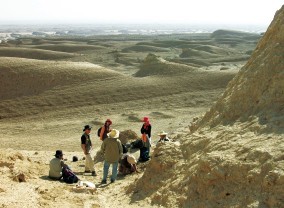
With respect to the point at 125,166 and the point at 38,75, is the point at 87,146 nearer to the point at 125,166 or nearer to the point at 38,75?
the point at 125,166

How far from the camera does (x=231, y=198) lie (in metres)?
5.44

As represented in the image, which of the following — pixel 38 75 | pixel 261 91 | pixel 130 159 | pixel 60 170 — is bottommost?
pixel 38 75

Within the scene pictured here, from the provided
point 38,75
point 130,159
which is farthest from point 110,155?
point 38,75

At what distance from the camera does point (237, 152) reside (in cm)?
599

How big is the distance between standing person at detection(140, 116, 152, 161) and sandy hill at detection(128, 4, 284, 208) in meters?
1.49

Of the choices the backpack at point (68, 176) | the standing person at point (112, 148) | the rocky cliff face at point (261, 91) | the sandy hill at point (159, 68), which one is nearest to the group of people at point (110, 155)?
the standing person at point (112, 148)

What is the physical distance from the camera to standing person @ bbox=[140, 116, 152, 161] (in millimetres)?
Result: 9633

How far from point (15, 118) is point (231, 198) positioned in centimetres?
1717

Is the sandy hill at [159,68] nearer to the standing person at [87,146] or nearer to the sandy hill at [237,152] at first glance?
the standing person at [87,146]

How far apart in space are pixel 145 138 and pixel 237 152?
3.86 m

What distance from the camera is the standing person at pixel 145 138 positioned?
31.6ft

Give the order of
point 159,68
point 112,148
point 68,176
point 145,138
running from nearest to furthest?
1. point 112,148
2. point 68,176
3. point 145,138
4. point 159,68

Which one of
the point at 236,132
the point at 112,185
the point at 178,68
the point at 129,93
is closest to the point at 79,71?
the point at 129,93

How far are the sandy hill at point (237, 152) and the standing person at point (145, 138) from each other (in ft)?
4.90
